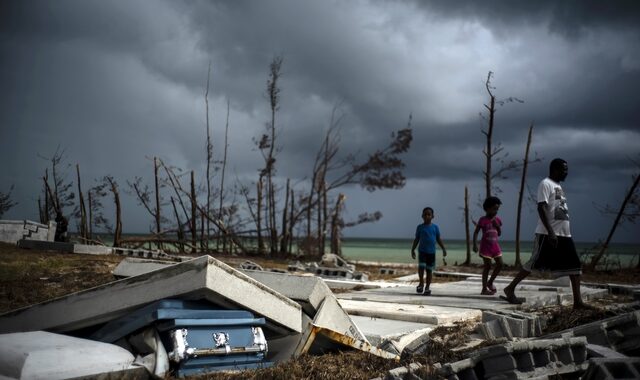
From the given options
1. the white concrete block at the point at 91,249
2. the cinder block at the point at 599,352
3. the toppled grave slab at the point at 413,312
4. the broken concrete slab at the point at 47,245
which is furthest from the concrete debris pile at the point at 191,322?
the broken concrete slab at the point at 47,245

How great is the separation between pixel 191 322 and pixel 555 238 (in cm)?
457

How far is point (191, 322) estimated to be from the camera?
3.35 meters

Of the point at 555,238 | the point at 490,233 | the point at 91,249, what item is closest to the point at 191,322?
the point at 555,238

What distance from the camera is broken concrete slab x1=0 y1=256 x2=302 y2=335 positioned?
3494 mm

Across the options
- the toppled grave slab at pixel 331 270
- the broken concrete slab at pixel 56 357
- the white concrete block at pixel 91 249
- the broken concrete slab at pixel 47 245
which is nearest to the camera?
the broken concrete slab at pixel 56 357

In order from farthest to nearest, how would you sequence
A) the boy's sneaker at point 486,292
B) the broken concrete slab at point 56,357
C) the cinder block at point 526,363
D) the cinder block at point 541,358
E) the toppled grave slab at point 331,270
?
the toppled grave slab at point 331,270 → the boy's sneaker at point 486,292 → the cinder block at point 541,358 → the cinder block at point 526,363 → the broken concrete slab at point 56,357

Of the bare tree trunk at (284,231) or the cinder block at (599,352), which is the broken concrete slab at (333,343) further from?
the bare tree trunk at (284,231)

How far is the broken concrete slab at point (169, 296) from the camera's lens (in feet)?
11.5

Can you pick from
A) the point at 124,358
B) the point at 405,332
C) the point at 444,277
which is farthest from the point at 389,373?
the point at 444,277

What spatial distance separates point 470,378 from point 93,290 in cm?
274

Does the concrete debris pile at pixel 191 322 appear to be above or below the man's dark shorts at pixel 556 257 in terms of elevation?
below

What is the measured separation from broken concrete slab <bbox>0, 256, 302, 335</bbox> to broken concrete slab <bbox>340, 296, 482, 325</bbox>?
6.93 ft

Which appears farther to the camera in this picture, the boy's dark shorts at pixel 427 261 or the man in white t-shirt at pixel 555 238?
the boy's dark shorts at pixel 427 261

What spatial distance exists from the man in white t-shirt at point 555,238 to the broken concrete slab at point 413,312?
1037 millimetres
